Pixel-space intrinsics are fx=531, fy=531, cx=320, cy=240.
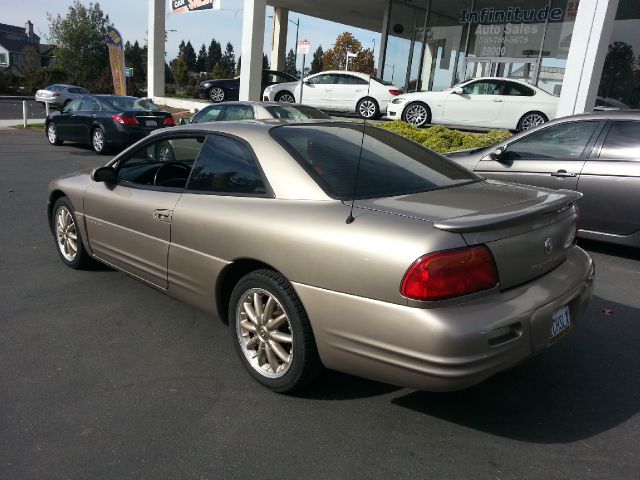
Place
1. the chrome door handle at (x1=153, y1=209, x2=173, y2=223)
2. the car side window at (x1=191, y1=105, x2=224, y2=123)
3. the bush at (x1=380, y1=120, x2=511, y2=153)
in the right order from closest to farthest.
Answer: the chrome door handle at (x1=153, y1=209, x2=173, y2=223)
the bush at (x1=380, y1=120, x2=511, y2=153)
the car side window at (x1=191, y1=105, x2=224, y2=123)

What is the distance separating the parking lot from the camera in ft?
7.76

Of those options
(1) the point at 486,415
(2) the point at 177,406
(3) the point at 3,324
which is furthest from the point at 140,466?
(3) the point at 3,324

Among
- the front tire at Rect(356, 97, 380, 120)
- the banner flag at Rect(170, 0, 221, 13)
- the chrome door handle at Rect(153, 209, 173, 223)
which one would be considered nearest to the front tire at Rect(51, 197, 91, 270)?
the chrome door handle at Rect(153, 209, 173, 223)

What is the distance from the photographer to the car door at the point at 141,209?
141 inches

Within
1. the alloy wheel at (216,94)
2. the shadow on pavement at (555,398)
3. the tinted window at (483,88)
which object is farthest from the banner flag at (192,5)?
the shadow on pavement at (555,398)

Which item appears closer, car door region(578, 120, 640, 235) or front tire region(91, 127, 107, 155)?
car door region(578, 120, 640, 235)

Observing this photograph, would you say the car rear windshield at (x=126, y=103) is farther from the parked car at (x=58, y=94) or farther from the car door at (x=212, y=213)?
the parked car at (x=58, y=94)

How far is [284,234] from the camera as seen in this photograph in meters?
2.73

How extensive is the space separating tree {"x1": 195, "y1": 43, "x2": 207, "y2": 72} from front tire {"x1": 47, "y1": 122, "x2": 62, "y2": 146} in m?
105

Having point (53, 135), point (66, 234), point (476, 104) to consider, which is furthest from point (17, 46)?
point (66, 234)

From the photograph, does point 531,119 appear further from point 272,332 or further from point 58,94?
point 58,94

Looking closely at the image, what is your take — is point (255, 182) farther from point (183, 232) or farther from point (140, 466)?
point (140, 466)

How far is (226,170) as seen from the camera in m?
3.33

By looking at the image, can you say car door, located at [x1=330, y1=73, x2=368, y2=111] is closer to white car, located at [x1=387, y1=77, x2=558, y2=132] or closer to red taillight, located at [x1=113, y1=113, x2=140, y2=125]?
white car, located at [x1=387, y1=77, x2=558, y2=132]
